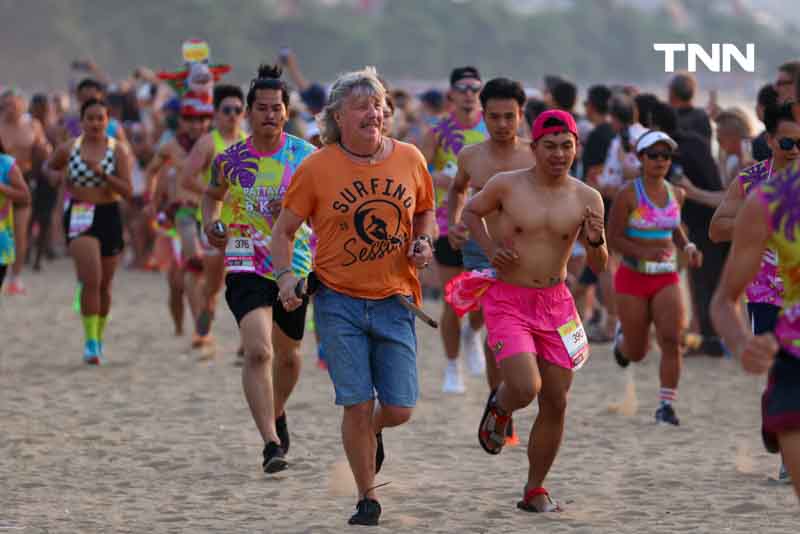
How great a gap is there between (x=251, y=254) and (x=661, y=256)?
9.47 ft

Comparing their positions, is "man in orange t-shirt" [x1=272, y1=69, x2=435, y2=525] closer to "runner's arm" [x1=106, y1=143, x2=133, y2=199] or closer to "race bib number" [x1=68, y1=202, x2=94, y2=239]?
"runner's arm" [x1=106, y1=143, x2=133, y2=199]

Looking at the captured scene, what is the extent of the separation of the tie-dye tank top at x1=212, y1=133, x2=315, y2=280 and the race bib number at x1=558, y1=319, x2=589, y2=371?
1.71 m

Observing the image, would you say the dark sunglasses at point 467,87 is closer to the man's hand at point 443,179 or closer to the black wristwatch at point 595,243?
the man's hand at point 443,179

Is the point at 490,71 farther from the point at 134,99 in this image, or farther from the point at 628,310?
the point at 628,310

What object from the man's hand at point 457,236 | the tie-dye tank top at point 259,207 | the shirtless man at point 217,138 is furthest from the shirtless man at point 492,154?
the shirtless man at point 217,138

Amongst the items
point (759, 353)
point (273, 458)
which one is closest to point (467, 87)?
point (273, 458)

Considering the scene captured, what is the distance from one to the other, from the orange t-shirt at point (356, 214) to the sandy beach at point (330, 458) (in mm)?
1138

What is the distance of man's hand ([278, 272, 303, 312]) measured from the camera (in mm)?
7098

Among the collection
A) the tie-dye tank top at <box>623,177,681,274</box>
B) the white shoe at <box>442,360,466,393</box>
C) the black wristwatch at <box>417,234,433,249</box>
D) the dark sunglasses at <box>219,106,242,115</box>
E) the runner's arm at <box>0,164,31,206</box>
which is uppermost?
the dark sunglasses at <box>219,106,242,115</box>

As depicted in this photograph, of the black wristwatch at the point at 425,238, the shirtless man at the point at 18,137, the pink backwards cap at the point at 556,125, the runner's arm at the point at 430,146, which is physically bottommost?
the black wristwatch at the point at 425,238

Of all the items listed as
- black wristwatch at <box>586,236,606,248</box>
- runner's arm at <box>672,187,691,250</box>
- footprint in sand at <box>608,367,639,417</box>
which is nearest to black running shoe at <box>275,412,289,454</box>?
black wristwatch at <box>586,236,606,248</box>

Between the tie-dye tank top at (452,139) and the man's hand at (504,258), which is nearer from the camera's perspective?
the man's hand at (504,258)

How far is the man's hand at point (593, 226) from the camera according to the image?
7477 mm

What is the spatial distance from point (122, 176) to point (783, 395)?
833cm
